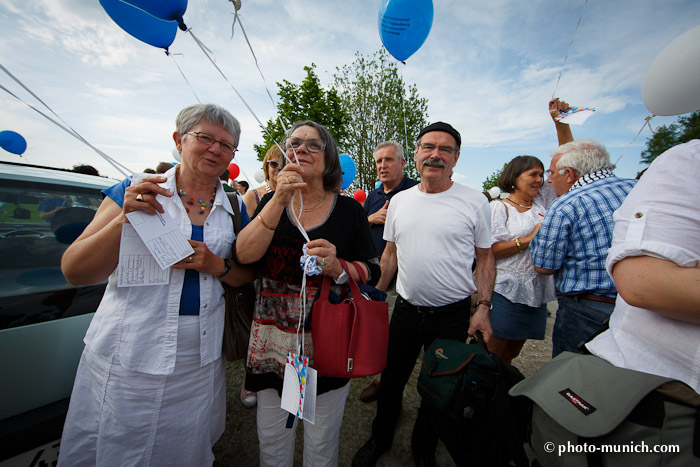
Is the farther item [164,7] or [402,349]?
[402,349]

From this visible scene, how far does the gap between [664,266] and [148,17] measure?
2.24m

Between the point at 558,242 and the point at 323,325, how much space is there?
172cm

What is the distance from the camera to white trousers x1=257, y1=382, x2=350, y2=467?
141 centimetres

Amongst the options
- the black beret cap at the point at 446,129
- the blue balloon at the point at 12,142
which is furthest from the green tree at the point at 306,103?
the black beret cap at the point at 446,129

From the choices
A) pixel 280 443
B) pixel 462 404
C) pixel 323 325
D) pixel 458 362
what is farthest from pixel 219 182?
pixel 462 404

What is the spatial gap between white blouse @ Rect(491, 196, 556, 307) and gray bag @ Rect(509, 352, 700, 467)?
1541 millimetres

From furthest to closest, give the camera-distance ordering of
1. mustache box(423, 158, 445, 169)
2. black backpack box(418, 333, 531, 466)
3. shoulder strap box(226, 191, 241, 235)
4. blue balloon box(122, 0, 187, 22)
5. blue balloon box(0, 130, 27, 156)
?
blue balloon box(0, 130, 27, 156) → mustache box(423, 158, 445, 169) → shoulder strap box(226, 191, 241, 235) → black backpack box(418, 333, 531, 466) → blue balloon box(122, 0, 187, 22)

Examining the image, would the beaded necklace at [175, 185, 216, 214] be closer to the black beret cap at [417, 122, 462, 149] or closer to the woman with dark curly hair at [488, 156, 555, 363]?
the black beret cap at [417, 122, 462, 149]

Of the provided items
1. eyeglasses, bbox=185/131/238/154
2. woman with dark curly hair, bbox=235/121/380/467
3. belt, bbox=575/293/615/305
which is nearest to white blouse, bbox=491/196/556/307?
belt, bbox=575/293/615/305

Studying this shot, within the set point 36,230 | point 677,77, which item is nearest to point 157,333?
point 36,230

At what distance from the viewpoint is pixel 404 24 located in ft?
9.23

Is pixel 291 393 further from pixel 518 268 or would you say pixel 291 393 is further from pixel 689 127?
pixel 689 127

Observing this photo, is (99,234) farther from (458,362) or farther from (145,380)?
(458,362)

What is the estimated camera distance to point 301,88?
10.8 m
